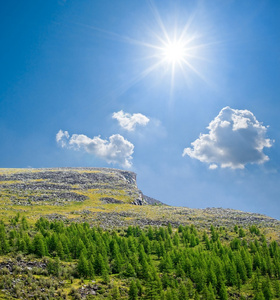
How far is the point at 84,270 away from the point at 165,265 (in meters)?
19.2

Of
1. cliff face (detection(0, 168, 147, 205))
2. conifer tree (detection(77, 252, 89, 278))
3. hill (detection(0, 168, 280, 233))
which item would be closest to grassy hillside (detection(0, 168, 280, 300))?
conifer tree (detection(77, 252, 89, 278))

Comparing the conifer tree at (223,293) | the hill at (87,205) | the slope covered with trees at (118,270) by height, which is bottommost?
the conifer tree at (223,293)

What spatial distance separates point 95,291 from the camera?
43812mm

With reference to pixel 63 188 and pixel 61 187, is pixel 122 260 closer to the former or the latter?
pixel 63 188

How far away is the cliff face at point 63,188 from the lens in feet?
396

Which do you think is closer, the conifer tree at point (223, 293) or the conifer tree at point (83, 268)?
the conifer tree at point (83, 268)

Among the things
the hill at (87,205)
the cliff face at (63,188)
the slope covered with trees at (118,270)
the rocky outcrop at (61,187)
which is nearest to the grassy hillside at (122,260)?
the slope covered with trees at (118,270)

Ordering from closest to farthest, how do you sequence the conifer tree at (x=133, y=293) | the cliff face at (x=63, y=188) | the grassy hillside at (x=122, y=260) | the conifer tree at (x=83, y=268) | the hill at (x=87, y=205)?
the conifer tree at (x=133, y=293)
the grassy hillside at (x=122, y=260)
the conifer tree at (x=83, y=268)
the hill at (x=87, y=205)
the cliff face at (x=63, y=188)

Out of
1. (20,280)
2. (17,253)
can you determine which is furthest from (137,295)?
(17,253)

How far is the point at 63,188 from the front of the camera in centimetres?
14125

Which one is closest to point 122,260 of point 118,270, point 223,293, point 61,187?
point 118,270

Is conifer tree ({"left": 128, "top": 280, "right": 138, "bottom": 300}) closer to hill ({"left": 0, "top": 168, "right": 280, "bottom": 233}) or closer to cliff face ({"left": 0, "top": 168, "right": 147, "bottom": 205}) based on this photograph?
hill ({"left": 0, "top": 168, "right": 280, "bottom": 233})

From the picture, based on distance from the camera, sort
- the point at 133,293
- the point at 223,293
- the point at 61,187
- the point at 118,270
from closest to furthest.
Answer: the point at 133,293 < the point at 223,293 < the point at 118,270 < the point at 61,187

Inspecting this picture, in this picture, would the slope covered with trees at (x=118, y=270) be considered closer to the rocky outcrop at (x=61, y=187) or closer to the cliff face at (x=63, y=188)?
the rocky outcrop at (x=61, y=187)
